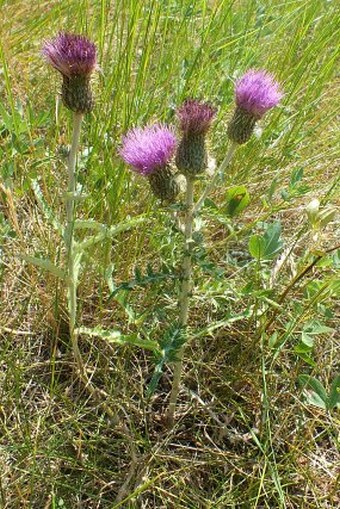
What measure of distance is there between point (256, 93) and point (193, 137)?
0.20 m

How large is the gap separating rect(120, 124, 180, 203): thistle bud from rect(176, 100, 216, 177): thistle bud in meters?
0.04

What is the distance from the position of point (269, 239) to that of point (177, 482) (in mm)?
578

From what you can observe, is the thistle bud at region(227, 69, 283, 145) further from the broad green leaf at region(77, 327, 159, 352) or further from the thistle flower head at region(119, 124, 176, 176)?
the broad green leaf at region(77, 327, 159, 352)

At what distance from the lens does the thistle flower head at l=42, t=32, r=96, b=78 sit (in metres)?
1.20

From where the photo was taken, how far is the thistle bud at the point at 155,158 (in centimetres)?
124

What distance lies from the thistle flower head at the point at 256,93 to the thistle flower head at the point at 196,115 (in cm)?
11

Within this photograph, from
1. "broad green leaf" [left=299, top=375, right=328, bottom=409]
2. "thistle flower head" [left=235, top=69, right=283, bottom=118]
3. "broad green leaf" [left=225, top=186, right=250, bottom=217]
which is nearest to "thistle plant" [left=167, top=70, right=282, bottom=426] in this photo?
"thistle flower head" [left=235, top=69, right=283, bottom=118]

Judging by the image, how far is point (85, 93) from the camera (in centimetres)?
122

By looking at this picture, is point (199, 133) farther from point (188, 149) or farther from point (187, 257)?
point (187, 257)

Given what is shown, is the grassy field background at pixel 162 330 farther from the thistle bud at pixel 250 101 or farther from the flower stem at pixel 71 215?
the thistle bud at pixel 250 101

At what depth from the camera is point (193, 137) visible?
122 centimetres

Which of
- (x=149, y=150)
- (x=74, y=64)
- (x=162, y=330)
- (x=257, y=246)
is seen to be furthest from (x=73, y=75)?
(x=162, y=330)

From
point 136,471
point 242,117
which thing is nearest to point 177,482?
point 136,471

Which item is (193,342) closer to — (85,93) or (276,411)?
(276,411)
